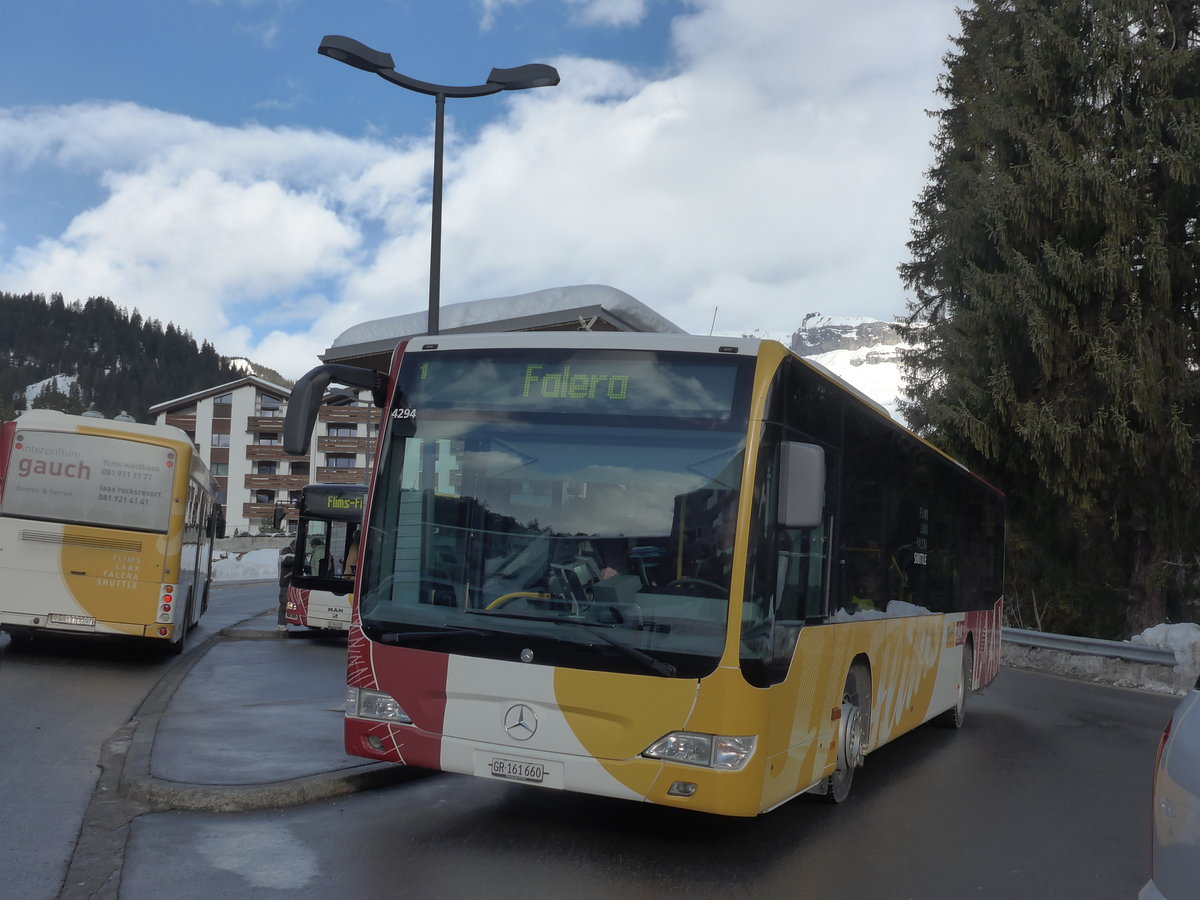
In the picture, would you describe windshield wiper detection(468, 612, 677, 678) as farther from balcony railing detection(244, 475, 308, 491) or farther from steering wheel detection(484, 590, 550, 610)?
balcony railing detection(244, 475, 308, 491)

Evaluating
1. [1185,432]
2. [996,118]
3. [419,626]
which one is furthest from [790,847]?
[996,118]

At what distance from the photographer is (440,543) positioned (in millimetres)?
6809

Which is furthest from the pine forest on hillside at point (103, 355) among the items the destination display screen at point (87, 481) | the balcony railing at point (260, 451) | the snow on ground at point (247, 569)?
the destination display screen at point (87, 481)

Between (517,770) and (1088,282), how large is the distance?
18.7 m

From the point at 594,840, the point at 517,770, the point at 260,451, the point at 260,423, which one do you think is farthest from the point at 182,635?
the point at 260,423

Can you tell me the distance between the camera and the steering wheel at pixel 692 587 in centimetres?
624

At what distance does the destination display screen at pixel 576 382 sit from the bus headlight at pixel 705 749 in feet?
5.40

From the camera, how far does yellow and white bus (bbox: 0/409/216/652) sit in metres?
14.6

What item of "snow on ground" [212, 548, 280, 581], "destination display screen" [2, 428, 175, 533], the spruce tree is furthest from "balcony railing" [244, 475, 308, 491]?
"destination display screen" [2, 428, 175, 533]

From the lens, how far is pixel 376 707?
22.3ft

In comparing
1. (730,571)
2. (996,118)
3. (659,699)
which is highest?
(996,118)

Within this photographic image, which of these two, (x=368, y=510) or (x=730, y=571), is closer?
(x=730, y=571)

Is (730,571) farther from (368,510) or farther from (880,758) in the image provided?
(880,758)

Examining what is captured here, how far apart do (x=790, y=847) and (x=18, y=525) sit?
36.6 feet
